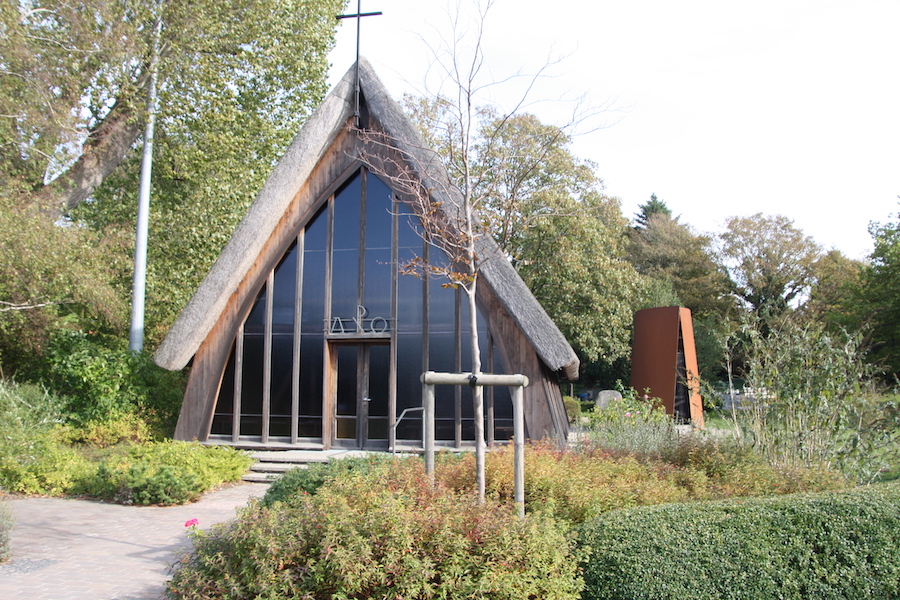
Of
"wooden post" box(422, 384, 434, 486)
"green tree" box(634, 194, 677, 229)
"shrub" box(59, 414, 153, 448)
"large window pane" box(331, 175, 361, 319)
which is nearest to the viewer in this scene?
"wooden post" box(422, 384, 434, 486)

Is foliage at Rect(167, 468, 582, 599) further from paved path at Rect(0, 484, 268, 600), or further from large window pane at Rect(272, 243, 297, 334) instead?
large window pane at Rect(272, 243, 297, 334)

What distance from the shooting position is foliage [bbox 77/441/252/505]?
8586 mm

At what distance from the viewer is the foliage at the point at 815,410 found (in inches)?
303

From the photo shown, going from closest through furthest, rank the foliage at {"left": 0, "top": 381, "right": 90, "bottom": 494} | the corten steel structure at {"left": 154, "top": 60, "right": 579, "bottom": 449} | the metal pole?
the foliage at {"left": 0, "top": 381, "right": 90, "bottom": 494} < the corten steel structure at {"left": 154, "top": 60, "right": 579, "bottom": 449} < the metal pole

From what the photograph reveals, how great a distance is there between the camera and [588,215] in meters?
21.2

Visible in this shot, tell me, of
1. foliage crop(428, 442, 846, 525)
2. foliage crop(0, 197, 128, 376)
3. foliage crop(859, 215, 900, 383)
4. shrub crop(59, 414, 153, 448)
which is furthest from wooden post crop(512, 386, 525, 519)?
foliage crop(859, 215, 900, 383)

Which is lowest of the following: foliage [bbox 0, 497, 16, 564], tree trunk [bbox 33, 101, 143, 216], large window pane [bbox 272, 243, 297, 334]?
foliage [bbox 0, 497, 16, 564]

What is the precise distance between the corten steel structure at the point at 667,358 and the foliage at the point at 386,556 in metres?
9.77

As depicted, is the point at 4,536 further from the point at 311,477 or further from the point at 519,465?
the point at 519,465

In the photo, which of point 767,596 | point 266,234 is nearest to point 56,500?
point 266,234

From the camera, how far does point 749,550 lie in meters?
4.76

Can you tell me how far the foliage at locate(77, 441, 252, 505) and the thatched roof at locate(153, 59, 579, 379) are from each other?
1.62 meters

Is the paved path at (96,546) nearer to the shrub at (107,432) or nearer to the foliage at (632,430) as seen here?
the shrub at (107,432)

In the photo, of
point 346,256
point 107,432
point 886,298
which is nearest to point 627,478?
point 346,256
